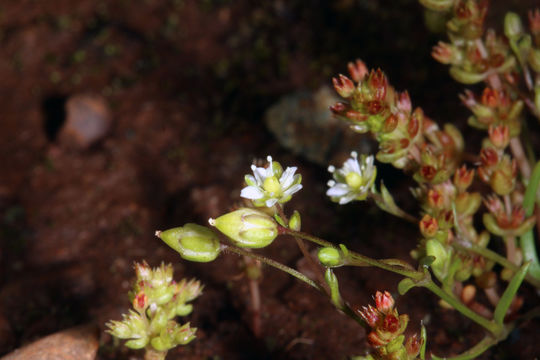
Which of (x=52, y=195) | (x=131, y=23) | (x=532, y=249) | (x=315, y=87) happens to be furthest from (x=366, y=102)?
(x=131, y=23)

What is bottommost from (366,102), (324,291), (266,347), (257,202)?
(266,347)

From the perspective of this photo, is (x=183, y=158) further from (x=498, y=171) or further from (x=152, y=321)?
(x=498, y=171)

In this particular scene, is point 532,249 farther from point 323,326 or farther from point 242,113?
point 242,113

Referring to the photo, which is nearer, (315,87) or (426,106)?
(426,106)

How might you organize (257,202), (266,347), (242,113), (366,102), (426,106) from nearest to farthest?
(257,202) < (366,102) < (266,347) < (426,106) < (242,113)

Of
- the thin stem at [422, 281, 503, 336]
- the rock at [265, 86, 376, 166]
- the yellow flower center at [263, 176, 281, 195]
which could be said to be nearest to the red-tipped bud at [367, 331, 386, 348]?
the thin stem at [422, 281, 503, 336]

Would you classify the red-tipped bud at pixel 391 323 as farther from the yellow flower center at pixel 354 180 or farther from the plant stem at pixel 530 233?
the plant stem at pixel 530 233

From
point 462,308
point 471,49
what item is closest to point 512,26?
point 471,49
